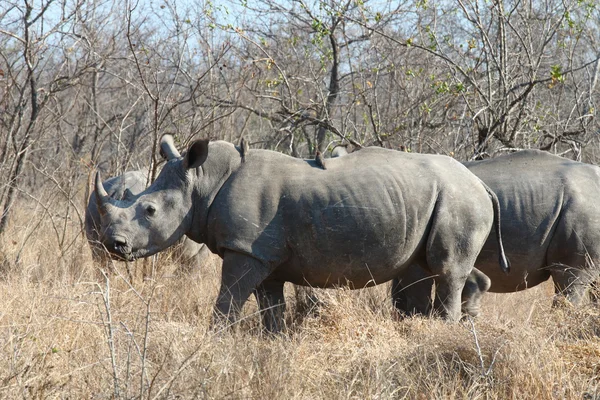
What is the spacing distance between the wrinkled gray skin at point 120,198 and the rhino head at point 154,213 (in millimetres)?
1138

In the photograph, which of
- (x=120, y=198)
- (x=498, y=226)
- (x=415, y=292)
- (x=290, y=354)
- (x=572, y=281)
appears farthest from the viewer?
(x=120, y=198)

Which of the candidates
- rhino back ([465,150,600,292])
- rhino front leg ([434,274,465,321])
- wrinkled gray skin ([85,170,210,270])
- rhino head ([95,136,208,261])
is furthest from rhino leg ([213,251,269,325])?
rhino back ([465,150,600,292])

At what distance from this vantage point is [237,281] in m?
5.39

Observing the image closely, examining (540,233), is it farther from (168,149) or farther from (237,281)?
(168,149)

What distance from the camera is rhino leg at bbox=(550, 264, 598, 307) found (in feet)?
20.1

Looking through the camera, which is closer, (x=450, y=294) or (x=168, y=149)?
(x=450, y=294)

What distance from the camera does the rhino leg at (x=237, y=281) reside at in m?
5.40

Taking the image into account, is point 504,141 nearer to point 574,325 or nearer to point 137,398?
point 574,325

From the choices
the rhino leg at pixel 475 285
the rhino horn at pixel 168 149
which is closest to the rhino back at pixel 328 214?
the rhino horn at pixel 168 149

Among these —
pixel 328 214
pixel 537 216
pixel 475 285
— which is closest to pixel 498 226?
pixel 537 216

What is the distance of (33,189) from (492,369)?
335 inches

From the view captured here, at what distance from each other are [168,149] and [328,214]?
121 centimetres

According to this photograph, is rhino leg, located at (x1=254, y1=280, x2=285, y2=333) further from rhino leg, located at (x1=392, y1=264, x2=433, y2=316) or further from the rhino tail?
the rhino tail

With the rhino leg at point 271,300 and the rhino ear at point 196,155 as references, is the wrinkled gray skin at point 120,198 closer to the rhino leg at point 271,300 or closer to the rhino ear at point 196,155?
the rhino ear at point 196,155
